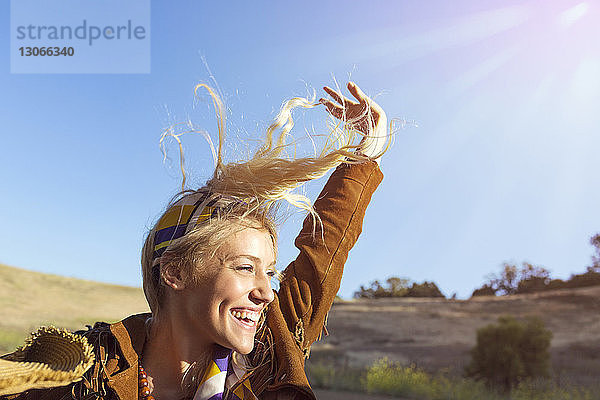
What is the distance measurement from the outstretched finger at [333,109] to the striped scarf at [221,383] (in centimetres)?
107

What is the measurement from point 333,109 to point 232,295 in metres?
0.98

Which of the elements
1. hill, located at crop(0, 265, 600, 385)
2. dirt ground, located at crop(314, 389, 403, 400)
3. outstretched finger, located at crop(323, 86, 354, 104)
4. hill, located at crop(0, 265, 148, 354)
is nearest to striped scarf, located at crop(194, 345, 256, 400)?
outstretched finger, located at crop(323, 86, 354, 104)

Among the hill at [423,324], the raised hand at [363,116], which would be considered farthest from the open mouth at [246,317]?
the hill at [423,324]

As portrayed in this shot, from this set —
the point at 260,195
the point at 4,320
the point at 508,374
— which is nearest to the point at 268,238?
the point at 260,195

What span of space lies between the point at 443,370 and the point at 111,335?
11217 mm

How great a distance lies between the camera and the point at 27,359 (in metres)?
1.94

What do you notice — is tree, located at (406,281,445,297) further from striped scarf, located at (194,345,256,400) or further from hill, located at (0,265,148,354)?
striped scarf, located at (194,345,256,400)

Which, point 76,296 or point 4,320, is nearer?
point 4,320

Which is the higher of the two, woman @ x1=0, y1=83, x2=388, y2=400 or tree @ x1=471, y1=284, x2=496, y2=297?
woman @ x1=0, y1=83, x2=388, y2=400

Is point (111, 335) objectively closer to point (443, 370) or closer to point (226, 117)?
point (226, 117)

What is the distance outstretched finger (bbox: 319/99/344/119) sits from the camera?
2.50 m

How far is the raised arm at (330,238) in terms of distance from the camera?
7.27 feet

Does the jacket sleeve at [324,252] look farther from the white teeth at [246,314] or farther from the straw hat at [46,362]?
the straw hat at [46,362]

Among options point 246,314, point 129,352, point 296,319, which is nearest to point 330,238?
point 296,319
